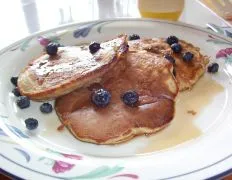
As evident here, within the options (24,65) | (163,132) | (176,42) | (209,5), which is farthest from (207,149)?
(209,5)

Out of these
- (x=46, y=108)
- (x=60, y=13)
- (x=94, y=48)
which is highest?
(x=94, y=48)

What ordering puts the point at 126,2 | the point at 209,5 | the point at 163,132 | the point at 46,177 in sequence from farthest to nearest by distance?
the point at 126,2 < the point at 209,5 < the point at 163,132 < the point at 46,177

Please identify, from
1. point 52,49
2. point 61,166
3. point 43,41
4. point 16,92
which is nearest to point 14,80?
point 16,92

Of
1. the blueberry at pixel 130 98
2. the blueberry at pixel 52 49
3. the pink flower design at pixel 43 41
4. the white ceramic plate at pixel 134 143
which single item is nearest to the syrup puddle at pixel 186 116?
the white ceramic plate at pixel 134 143

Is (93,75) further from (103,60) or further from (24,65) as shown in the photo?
(24,65)

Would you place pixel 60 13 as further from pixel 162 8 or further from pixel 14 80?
pixel 14 80

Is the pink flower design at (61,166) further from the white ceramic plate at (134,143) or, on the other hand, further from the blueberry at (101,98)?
the blueberry at (101,98)
